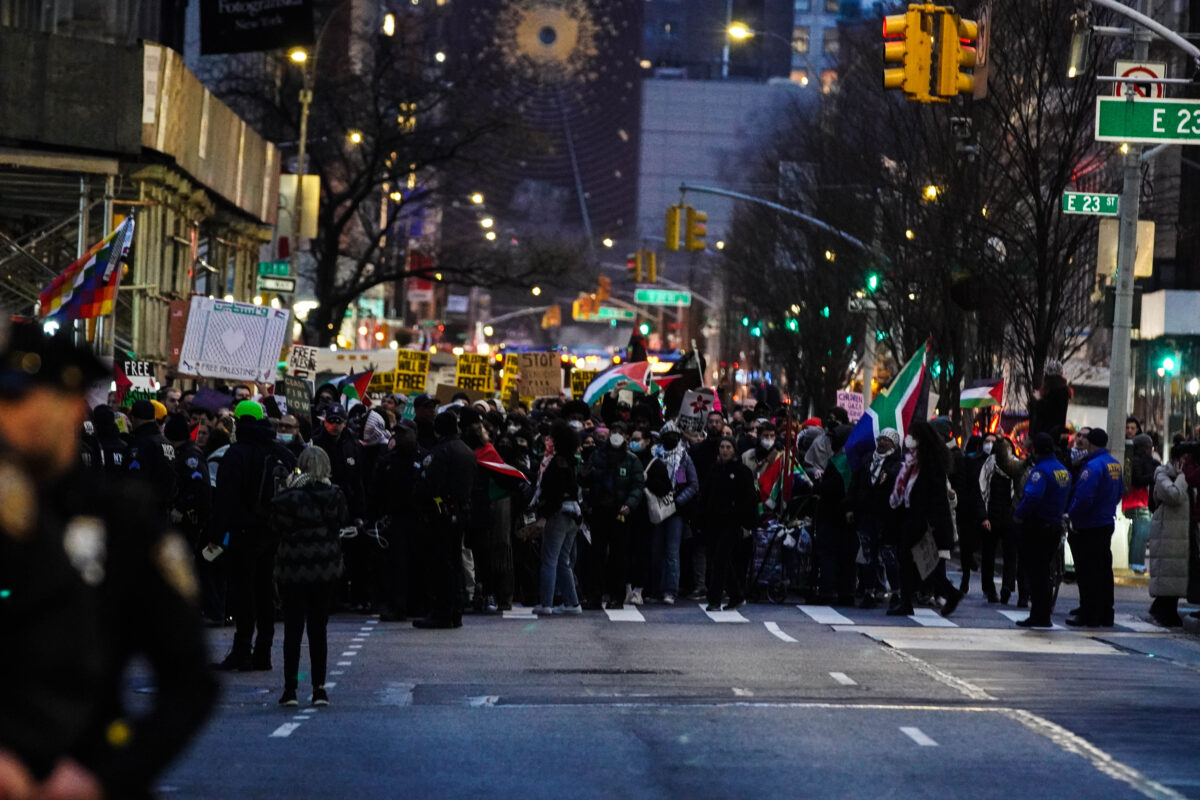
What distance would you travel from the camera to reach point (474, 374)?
3469 centimetres

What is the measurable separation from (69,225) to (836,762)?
28950 mm

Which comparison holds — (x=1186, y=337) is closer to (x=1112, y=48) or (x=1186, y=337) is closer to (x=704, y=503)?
(x=1112, y=48)

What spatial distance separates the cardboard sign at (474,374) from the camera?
34.5 m

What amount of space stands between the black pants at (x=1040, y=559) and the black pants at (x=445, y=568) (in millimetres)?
5230

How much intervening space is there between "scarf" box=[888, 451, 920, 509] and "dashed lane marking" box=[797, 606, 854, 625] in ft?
3.99

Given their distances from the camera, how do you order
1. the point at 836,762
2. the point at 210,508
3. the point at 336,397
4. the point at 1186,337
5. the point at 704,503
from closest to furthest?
the point at 836,762
the point at 210,508
the point at 704,503
the point at 336,397
the point at 1186,337

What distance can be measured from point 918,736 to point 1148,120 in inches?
420

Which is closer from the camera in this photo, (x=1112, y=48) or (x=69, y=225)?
(x=1112, y=48)

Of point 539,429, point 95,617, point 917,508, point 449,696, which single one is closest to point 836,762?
point 449,696

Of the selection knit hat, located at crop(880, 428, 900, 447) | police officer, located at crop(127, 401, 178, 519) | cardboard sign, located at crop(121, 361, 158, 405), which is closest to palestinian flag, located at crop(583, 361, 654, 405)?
cardboard sign, located at crop(121, 361, 158, 405)

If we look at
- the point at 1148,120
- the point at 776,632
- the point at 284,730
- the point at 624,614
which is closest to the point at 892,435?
the point at 624,614

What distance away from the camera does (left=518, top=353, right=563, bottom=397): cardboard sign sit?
39.4m

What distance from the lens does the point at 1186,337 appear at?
51.6 m

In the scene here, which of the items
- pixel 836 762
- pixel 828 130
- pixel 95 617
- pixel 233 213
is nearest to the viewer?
pixel 95 617
